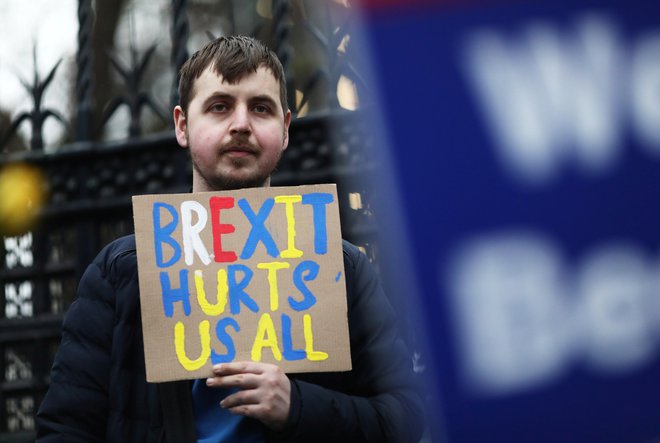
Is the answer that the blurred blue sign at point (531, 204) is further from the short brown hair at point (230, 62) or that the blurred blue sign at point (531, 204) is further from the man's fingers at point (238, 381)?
the short brown hair at point (230, 62)

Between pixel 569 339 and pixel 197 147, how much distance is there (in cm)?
115

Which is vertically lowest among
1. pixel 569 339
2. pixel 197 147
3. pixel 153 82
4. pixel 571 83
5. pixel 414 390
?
pixel 414 390

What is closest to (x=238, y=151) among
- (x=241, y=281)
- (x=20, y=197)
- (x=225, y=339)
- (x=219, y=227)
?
(x=219, y=227)

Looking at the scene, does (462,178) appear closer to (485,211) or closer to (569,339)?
(485,211)

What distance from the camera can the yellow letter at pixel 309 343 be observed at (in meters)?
1.71

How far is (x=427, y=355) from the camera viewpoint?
854 millimetres

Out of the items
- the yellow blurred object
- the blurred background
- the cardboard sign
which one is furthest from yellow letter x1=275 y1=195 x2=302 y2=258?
the yellow blurred object

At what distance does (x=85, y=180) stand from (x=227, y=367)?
2.56 metres

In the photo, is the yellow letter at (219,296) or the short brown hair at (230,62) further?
the short brown hair at (230,62)

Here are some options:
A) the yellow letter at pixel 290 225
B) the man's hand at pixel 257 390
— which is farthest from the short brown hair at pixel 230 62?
the man's hand at pixel 257 390

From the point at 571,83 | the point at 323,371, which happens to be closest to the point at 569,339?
the point at 571,83

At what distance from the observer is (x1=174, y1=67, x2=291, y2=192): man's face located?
72.2 inches

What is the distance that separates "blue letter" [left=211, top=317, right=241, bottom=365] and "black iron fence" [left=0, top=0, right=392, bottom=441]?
210 centimetres

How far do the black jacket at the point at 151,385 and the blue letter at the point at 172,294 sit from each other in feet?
0.31
